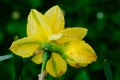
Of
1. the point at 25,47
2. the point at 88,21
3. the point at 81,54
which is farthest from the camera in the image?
the point at 88,21

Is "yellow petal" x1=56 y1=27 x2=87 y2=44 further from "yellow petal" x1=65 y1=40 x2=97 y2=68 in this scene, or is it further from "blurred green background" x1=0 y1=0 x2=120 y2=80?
"blurred green background" x1=0 y1=0 x2=120 y2=80

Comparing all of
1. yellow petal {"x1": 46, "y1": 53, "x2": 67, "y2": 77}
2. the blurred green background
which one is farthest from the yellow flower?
the blurred green background

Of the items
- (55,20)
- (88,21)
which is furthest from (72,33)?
(88,21)

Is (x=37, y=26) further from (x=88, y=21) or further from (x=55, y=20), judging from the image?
(x=88, y=21)

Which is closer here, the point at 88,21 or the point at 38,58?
the point at 38,58

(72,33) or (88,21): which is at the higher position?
(72,33)

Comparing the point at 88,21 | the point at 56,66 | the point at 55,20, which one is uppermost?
the point at 55,20

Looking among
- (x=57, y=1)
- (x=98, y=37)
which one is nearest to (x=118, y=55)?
(x=98, y=37)
